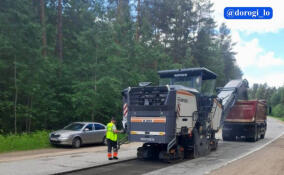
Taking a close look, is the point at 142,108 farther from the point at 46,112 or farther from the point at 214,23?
the point at 214,23

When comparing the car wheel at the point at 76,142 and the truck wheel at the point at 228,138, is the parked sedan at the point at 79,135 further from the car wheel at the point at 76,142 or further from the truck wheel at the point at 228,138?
the truck wheel at the point at 228,138

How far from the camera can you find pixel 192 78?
47.4 feet

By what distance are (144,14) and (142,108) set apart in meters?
28.2

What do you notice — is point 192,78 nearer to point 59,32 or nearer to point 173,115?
point 173,115

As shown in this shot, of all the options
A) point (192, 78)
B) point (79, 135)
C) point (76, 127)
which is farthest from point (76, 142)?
point (192, 78)

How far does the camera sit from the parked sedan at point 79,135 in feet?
54.5

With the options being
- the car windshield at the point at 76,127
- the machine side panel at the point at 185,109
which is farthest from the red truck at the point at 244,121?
the car windshield at the point at 76,127

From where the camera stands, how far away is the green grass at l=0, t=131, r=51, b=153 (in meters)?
15.4

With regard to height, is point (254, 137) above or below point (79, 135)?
below

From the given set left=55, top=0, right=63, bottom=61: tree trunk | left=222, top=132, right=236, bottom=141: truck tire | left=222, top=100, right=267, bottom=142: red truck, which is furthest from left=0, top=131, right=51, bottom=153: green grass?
left=222, top=100, right=267, bottom=142: red truck

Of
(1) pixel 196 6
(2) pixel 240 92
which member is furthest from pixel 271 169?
(1) pixel 196 6

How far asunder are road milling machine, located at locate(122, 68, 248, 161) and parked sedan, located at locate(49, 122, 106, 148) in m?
4.44

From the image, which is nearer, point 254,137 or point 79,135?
point 79,135

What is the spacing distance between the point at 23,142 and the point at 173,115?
29.6ft
